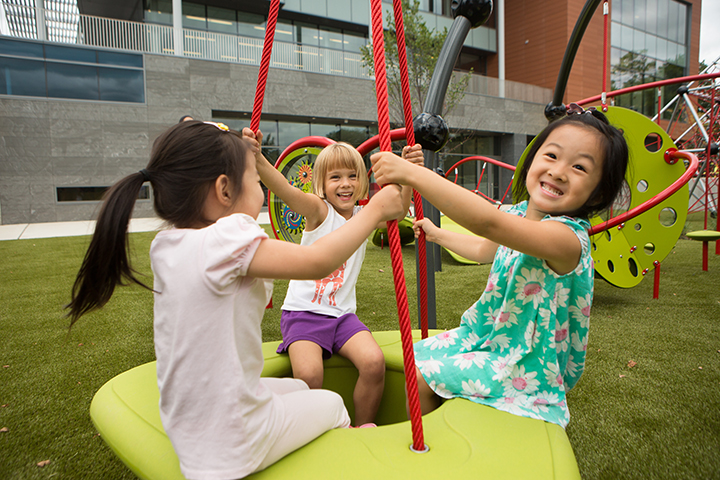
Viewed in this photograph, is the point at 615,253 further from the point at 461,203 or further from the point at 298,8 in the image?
the point at 298,8

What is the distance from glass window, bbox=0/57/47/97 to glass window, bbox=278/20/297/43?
694cm

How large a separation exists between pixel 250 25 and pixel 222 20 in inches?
34.8

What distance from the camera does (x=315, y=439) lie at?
3.57 feet

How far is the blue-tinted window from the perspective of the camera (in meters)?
11.0

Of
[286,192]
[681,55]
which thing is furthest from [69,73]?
[681,55]

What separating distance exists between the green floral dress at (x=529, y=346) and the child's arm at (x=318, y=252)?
0.51 metres

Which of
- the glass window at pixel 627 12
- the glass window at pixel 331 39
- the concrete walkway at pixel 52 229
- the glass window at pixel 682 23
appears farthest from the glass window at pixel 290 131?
the glass window at pixel 682 23

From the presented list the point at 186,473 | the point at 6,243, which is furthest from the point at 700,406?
the point at 6,243

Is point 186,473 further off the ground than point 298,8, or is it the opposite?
point 298,8

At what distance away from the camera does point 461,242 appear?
1.65 meters

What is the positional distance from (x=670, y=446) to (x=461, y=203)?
1.41m

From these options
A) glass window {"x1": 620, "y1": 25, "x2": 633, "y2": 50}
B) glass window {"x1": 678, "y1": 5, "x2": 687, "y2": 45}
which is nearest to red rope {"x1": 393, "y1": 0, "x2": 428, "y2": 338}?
glass window {"x1": 620, "y1": 25, "x2": 633, "y2": 50}

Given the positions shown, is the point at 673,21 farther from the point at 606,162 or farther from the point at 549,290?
the point at 549,290

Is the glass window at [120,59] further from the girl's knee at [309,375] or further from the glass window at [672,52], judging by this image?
the glass window at [672,52]
